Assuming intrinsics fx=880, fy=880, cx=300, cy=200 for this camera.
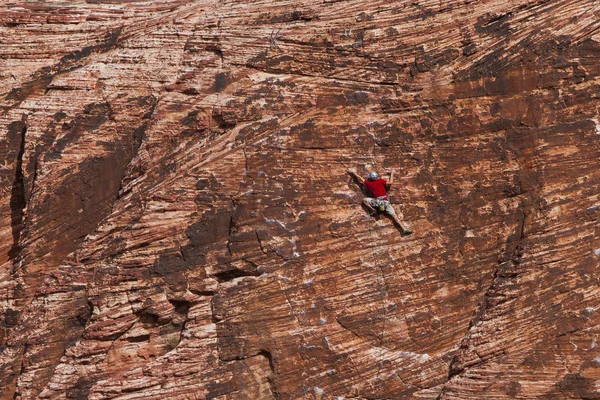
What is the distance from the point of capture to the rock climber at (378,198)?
62.4ft

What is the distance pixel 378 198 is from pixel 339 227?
1053 mm

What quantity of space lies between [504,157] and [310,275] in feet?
16.5

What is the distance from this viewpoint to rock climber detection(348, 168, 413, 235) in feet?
62.4

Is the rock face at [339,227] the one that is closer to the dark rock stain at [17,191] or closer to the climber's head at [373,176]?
the climber's head at [373,176]

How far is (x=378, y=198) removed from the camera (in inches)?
751

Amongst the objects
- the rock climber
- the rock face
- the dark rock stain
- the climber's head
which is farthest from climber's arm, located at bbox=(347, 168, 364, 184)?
the dark rock stain

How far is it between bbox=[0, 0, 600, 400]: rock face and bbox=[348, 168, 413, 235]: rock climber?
0.88 ft

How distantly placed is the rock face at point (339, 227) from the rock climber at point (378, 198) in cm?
27

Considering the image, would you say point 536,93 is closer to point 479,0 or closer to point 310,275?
point 479,0

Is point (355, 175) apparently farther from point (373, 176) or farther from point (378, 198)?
point (378, 198)

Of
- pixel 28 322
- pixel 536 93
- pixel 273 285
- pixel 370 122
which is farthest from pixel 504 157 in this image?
pixel 28 322

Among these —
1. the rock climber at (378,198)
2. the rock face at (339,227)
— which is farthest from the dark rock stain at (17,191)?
the rock climber at (378,198)

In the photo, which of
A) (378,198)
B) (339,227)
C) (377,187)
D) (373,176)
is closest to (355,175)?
(373,176)

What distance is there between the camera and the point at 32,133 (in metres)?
22.3
